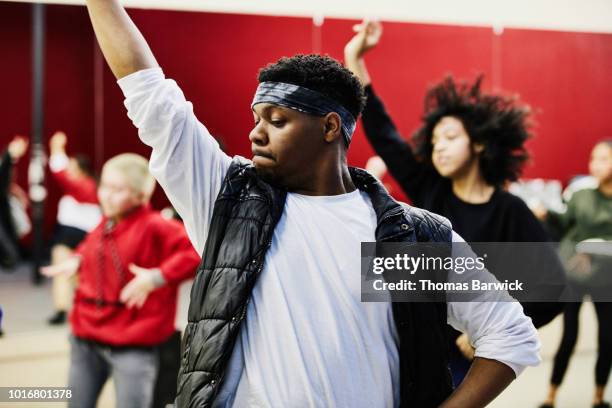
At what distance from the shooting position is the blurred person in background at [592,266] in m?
4.35

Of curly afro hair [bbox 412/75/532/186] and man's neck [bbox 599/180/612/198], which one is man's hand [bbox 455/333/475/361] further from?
man's neck [bbox 599/180/612/198]

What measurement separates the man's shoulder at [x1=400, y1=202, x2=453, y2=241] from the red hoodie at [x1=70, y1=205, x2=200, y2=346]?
1.59m

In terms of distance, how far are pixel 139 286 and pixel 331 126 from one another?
1583 mm

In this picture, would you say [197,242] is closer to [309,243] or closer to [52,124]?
[309,243]

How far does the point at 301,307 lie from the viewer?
1.50m

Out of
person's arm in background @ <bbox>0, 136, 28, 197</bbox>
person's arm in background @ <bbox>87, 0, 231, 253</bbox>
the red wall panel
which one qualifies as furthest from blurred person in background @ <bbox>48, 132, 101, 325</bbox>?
person's arm in background @ <bbox>87, 0, 231, 253</bbox>

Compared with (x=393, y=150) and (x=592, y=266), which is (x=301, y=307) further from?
(x=592, y=266)

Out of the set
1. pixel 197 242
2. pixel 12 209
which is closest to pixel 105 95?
pixel 12 209

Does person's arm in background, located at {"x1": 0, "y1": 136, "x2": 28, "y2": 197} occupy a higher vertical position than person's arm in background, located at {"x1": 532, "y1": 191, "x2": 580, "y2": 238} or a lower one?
higher

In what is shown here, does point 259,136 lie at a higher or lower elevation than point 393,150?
lower

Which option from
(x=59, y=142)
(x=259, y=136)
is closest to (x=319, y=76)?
(x=259, y=136)

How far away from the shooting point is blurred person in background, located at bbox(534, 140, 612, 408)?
4.35 meters

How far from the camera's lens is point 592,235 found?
456cm

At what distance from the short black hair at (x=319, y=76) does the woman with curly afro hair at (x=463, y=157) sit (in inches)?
45.9
